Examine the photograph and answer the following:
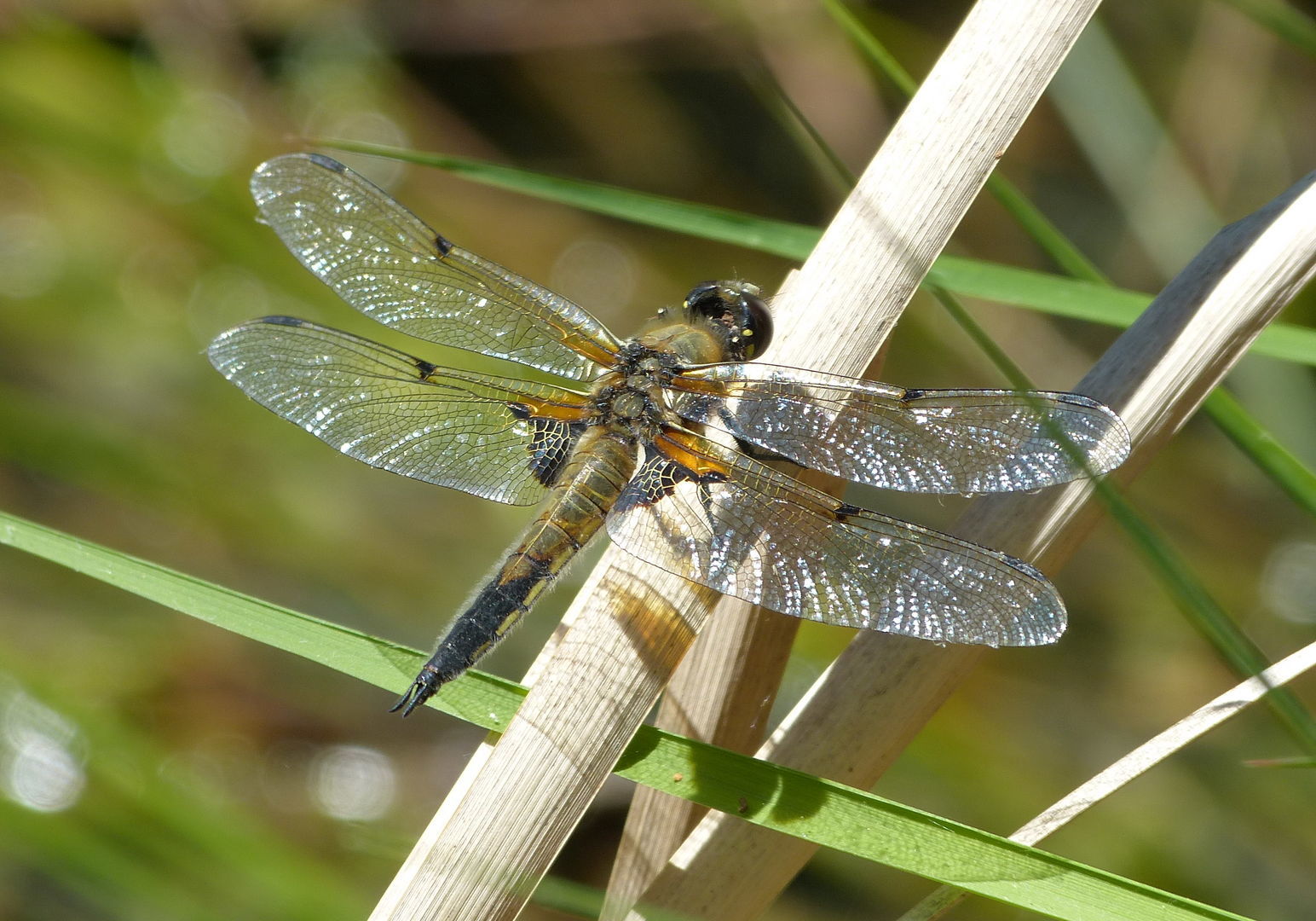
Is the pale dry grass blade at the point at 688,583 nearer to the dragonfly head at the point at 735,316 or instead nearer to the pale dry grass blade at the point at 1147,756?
the dragonfly head at the point at 735,316

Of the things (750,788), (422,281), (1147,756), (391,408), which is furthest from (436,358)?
(1147,756)

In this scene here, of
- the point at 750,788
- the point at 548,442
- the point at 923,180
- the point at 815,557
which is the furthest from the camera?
the point at 548,442

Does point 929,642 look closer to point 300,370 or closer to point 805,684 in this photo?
point 300,370

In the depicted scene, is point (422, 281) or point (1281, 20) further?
point (422, 281)

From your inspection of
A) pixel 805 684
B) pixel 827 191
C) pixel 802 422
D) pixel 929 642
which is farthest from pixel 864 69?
pixel 929 642

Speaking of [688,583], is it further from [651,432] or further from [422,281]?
[422,281]

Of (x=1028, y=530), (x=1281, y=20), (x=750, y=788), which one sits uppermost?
(x=1281, y=20)

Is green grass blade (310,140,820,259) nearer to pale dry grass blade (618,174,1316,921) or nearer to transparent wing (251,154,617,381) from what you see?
transparent wing (251,154,617,381)

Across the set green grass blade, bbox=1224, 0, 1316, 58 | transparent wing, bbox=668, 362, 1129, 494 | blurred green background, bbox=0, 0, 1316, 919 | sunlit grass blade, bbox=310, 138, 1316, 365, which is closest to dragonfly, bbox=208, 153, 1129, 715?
transparent wing, bbox=668, 362, 1129, 494
